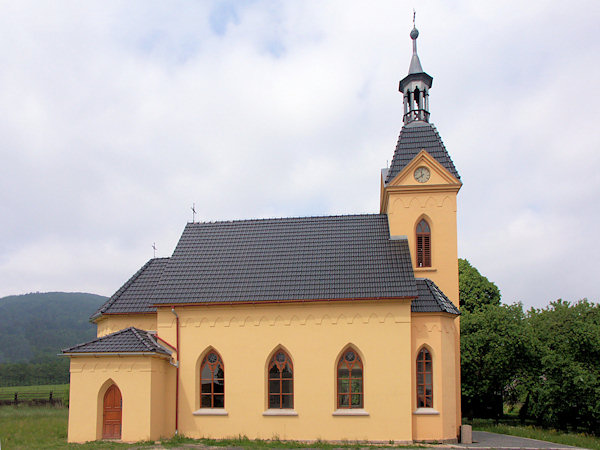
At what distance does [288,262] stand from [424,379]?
24.9 feet

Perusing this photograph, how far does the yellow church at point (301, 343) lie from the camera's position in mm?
21672

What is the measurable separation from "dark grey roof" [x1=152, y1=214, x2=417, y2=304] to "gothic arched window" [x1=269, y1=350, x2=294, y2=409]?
8.63 ft

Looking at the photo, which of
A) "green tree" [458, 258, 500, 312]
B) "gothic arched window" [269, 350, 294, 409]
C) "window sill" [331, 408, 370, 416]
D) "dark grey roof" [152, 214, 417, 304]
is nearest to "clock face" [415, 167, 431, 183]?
"dark grey roof" [152, 214, 417, 304]

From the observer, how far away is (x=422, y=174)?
25.7 metres

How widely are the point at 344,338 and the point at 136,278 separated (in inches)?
442

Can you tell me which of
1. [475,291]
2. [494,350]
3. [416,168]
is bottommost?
[494,350]

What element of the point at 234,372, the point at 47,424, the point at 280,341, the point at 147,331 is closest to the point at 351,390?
the point at 280,341

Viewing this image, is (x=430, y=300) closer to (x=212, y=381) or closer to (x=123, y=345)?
(x=212, y=381)

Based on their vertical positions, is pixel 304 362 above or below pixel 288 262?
below

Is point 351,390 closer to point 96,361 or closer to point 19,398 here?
point 96,361

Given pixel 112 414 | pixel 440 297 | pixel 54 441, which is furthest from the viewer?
pixel 440 297

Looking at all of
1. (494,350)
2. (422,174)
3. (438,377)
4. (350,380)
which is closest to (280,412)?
(350,380)

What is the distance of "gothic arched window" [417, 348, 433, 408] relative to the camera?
72.4 feet

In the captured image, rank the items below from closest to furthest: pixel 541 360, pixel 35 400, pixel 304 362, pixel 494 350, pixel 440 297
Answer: pixel 304 362, pixel 440 297, pixel 541 360, pixel 494 350, pixel 35 400
